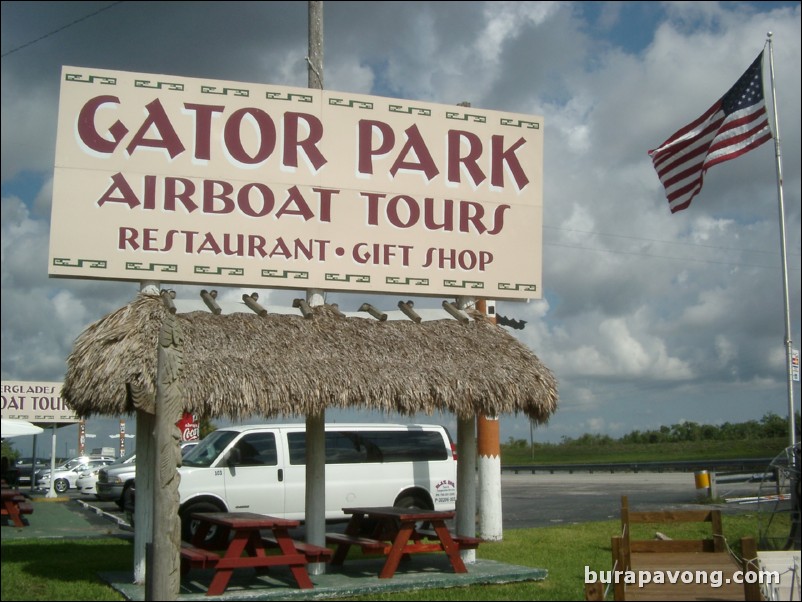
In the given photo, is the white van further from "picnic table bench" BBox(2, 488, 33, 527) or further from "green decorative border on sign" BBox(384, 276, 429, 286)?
"green decorative border on sign" BBox(384, 276, 429, 286)

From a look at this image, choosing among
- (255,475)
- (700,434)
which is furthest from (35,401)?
(700,434)

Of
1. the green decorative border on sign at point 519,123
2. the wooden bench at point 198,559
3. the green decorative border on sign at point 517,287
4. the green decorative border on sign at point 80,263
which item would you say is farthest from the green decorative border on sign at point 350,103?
the wooden bench at point 198,559

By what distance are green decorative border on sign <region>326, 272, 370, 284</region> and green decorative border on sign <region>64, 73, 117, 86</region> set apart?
11.4ft

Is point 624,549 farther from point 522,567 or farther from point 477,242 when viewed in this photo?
point 477,242

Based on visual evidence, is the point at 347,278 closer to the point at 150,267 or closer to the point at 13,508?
the point at 150,267

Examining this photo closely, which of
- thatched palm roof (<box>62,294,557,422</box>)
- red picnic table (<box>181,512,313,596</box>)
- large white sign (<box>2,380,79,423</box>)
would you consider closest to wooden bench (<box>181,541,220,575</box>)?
red picnic table (<box>181,512,313,596</box>)

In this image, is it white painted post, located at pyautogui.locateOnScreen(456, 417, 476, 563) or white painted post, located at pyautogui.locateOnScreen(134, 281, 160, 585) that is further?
white painted post, located at pyautogui.locateOnScreen(456, 417, 476, 563)

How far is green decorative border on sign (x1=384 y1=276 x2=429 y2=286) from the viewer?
11859 millimetres

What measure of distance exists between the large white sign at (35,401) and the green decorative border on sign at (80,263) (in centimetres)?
1856

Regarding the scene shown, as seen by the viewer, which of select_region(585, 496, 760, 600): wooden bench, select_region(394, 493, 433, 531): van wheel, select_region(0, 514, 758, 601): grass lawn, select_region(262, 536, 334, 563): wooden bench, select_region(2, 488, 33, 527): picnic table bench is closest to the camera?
select_region(585, 496, 760, 600): wooden bench

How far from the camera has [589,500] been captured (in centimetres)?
2470

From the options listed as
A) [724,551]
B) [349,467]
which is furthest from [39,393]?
[724,551]

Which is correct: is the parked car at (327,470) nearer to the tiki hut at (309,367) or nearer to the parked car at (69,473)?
the tiki hut at (309,367)

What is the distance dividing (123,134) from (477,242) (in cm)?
467
